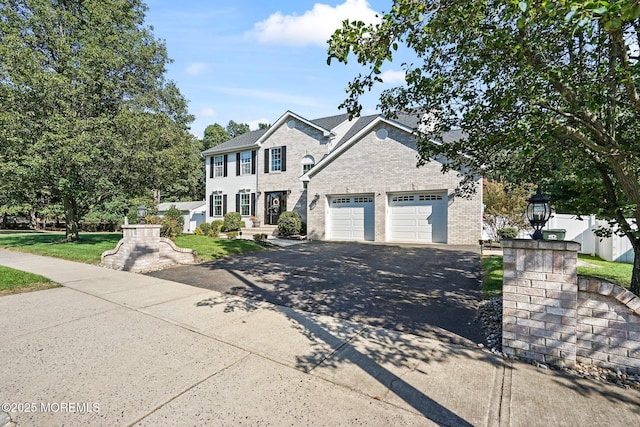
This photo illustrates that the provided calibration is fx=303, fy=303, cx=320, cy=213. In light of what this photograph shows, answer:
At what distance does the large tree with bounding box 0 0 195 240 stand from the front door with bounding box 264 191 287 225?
7.16m

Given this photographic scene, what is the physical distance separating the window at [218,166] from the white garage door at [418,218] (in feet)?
46.7

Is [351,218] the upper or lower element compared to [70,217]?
lower

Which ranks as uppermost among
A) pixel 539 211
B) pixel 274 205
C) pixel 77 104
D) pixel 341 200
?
pixel 77 104

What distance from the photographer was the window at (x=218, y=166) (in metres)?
23.6

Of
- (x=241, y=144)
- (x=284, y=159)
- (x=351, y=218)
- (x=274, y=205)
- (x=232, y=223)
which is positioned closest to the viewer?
(x=351, y=218)

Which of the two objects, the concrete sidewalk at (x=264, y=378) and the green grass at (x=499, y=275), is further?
the green grass at (x=499, y=275)

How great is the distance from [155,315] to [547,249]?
533 cm

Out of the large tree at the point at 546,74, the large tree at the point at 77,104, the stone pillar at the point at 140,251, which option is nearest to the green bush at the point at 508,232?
the large tree at the point at 546,74

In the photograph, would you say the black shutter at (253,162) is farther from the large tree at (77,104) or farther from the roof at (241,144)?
the large tree at (77,104)

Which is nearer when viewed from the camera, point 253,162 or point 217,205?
point 253,162

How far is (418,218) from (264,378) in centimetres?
1287

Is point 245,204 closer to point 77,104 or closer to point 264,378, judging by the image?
point 77,104

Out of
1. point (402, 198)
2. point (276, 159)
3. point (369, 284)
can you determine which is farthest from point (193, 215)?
point (369, 284)

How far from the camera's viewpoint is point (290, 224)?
1778 cm
